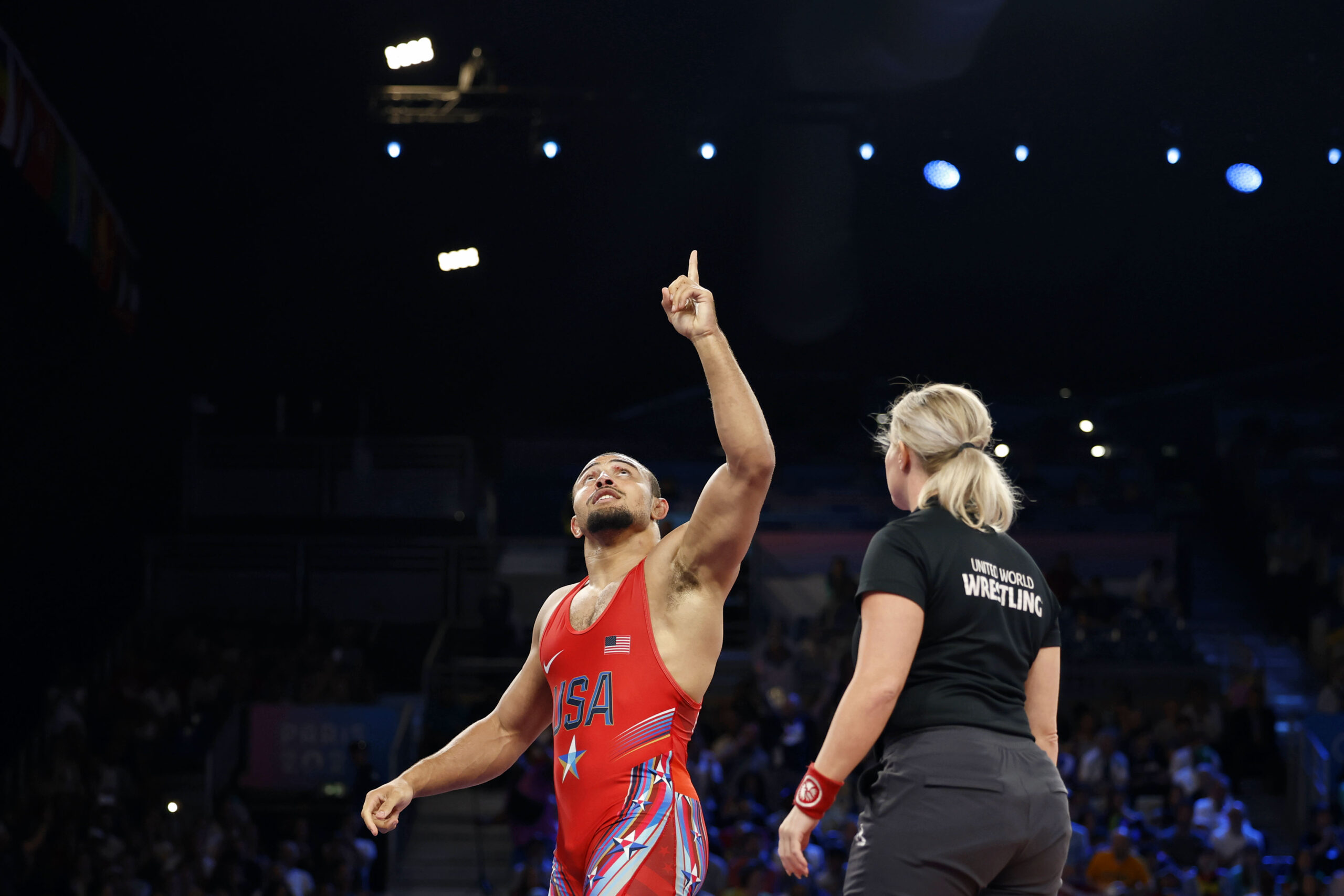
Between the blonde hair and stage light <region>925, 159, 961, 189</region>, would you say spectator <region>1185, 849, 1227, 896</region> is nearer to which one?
stage light <region>925, 159, 961, 189</region>

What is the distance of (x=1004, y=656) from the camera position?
8.74ft

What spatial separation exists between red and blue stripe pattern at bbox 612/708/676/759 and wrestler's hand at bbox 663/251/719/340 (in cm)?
92

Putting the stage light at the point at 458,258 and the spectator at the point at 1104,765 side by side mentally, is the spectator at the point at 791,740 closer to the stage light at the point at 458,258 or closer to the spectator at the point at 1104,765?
the spectator at the point at 1104,765

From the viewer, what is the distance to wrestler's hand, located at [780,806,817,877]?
252 centimetres

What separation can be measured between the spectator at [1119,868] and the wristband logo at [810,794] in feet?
23.9

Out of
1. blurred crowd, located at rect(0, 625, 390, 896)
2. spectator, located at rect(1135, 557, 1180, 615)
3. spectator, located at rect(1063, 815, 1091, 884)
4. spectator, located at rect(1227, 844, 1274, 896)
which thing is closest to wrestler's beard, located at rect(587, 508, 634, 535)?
spectator, located at rect(1063, 815, 1091, 884)

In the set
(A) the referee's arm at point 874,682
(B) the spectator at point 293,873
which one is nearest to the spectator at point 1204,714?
(B) the spectator at point 293,873

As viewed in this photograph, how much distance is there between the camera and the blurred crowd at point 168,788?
32.5 feet

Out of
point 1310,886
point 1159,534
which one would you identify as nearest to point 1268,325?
point 1159,534

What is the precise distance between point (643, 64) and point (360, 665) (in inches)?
264

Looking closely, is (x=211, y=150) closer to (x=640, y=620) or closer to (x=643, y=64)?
(x=643, y=64)

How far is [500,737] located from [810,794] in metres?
1.28

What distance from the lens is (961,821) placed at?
97.3 inches

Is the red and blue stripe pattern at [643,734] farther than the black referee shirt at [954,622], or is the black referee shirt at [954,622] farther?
the red and blue stripe pattern at [643,734]
